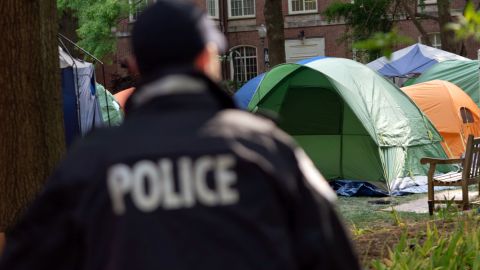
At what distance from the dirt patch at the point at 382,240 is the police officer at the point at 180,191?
354cm

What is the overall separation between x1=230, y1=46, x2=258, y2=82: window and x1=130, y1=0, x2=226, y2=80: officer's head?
3950cm

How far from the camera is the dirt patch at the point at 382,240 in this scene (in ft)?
19.8

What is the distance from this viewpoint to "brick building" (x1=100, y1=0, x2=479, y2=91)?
39969mm

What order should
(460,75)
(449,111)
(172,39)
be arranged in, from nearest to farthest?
(172,39) → (449,111) → (460,75)

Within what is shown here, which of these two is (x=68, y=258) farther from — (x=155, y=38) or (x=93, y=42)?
(x=93, y=42)

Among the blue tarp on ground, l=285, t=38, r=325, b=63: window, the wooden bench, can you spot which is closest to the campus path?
the wooden bench

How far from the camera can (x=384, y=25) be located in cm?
2797

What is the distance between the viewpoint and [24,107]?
540 centimetres

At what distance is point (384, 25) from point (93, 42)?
9.65 meters

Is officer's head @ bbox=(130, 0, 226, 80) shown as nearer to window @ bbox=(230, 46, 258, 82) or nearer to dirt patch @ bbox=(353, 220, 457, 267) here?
dirt patch @ bbox=(353, 220, 457, 267)

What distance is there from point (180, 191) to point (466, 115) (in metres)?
14.8

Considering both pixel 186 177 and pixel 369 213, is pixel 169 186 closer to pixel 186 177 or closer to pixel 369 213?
pixel 186 177

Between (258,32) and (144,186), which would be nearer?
(144,186)

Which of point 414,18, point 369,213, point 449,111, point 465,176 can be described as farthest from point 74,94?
point 414,18
